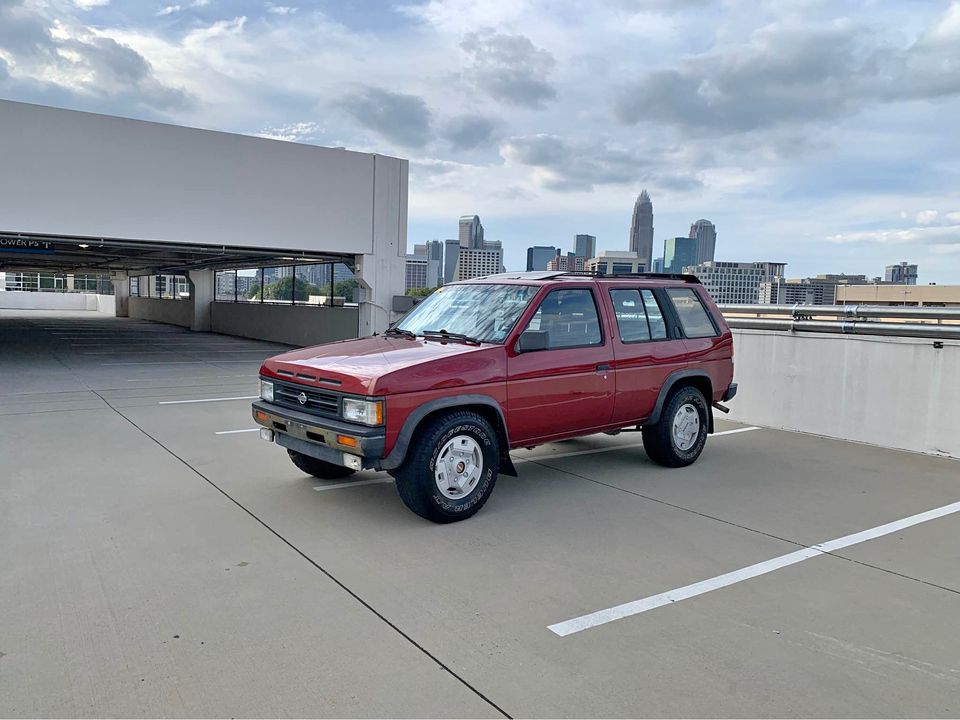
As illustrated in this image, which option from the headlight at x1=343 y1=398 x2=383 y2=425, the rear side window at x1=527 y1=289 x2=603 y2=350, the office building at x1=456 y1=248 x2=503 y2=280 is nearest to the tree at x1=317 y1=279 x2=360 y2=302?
the office building at x1=456 y1=248 x2=503 y2=280

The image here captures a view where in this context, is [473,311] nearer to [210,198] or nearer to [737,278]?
[737,278]

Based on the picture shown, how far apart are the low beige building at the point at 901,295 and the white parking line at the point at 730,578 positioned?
13.8ft

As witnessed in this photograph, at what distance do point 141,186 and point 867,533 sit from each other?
15053 mm

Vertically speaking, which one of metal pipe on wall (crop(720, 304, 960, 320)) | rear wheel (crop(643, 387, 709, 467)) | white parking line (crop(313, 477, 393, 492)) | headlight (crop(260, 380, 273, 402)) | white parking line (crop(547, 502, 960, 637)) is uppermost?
metal pipe on wall (crop(720, 304, 960, 320))

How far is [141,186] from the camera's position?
15.3 metres

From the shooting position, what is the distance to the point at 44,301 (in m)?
53.9

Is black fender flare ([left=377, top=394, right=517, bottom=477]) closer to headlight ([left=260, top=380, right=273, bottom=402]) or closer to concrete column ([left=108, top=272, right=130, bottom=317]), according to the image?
headlight ([left=260, top=380, right=273, bottom=402])

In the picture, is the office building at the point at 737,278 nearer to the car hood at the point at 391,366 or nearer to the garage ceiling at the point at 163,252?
the car hood at the point at 391,366

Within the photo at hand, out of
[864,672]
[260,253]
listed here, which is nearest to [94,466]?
[864,672]

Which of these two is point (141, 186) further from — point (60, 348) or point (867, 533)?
point (867, 533)

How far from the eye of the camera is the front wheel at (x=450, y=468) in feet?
17.1

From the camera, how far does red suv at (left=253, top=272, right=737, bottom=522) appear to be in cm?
519

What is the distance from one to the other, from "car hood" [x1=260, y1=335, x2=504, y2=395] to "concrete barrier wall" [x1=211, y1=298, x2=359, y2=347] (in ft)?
48.8

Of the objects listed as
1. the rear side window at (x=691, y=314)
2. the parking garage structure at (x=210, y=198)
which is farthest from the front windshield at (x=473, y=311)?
the parking garage structure at (x=210, y=198)
